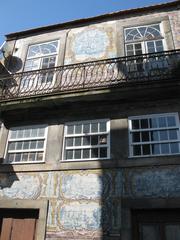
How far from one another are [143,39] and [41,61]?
367 centimetres

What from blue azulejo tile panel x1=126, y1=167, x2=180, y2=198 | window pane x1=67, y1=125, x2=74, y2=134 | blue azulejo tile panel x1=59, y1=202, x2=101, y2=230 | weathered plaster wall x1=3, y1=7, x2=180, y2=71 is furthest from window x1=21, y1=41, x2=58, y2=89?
blue azulejo tile panel x1=126, y1=167, x2=180, y2=198

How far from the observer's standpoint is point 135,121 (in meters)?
6.95

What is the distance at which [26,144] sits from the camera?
24.6 feet

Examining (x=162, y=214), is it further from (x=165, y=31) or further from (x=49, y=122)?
(x=165, y=31)

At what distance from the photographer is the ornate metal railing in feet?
25.0

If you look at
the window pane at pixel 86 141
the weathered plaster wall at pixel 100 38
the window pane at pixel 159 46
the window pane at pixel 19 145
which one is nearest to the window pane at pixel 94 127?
the window pane at pixel 86 141

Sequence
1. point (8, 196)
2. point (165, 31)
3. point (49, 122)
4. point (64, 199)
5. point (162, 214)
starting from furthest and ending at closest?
point (165, 31) < point (49, 122) < point (8, 196) < point (64, 199) < point (162, 214)

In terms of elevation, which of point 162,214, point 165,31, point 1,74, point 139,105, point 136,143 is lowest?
point 162,214

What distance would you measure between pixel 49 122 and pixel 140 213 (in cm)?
349

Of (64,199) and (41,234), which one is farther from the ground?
(64,199)

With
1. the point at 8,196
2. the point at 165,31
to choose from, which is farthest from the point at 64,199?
the point at 165,31

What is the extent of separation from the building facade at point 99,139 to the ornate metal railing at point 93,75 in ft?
0.10

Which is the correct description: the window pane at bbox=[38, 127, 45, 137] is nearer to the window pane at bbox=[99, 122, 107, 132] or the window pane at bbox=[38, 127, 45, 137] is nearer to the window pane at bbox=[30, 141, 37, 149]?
the window pane at bbox=[30, 141, 37, 149]

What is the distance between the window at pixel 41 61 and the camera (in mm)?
8727
